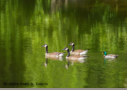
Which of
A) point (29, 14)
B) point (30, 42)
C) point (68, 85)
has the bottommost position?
point (68, 85)

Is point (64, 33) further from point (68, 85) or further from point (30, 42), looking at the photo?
point (68, 85)

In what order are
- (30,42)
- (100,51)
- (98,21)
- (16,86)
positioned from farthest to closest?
(98,21), (30,42), (100,51), (16,86)

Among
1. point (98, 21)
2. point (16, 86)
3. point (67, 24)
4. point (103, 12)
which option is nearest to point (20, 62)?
point (16, 86)

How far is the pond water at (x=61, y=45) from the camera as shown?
19172 millimetres

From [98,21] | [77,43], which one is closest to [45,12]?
[98,21]

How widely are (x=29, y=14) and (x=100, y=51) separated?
22700 millimetres

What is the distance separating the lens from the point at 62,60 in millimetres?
23297

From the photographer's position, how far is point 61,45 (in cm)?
2764

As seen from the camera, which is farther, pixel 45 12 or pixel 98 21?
pixel 45 12

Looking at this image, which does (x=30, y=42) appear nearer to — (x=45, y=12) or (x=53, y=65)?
(x=53, y=65)

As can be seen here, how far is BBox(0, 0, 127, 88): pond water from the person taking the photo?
62.9 ft

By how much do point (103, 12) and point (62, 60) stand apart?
2721cm

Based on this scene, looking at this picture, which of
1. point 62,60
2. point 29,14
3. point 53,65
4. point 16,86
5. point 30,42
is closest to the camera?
point 16,86

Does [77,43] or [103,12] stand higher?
[103,12]
